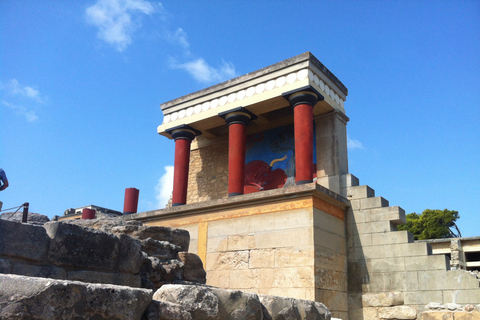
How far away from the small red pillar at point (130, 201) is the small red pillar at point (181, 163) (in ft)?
5.82

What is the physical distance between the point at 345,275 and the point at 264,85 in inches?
206

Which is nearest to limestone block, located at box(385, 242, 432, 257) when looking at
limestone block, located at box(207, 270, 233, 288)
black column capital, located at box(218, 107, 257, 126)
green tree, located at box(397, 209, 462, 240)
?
limestone block, located at box(207, 270, 233, 288)

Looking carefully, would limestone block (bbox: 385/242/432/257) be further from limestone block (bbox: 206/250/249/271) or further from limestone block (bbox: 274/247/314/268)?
limestone block (bbox: 206/250/249/271)

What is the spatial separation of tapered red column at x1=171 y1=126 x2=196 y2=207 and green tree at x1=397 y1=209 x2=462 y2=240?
18259 millimetres

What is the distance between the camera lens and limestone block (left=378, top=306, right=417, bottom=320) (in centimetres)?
871

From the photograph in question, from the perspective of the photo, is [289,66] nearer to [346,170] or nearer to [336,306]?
[346,170]

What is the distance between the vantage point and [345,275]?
9.60m

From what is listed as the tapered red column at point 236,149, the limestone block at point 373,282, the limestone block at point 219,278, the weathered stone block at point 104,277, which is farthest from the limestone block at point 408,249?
the weathered stone block at point 104,277

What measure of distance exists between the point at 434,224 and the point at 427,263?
66.1 ft

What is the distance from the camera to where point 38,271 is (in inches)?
130

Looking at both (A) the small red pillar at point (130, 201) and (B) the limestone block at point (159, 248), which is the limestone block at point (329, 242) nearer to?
(B) the limestone block at point (159, 248)

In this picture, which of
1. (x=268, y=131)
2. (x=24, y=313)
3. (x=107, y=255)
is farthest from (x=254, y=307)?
(x=268, y=131)

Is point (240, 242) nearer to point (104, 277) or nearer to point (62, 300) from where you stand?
point (104, 277)

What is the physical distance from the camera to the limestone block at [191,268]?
5.12 meters
